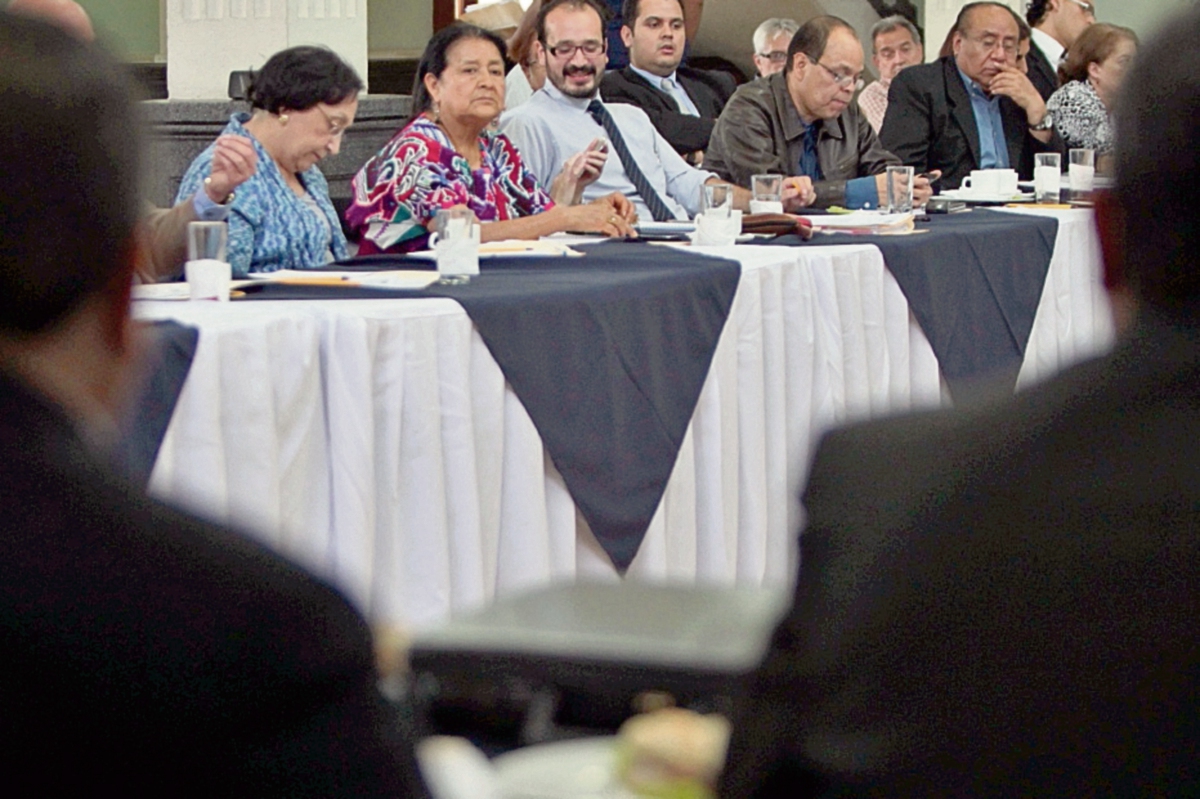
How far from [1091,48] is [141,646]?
239 inches

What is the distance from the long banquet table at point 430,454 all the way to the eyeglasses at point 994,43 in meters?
2.87

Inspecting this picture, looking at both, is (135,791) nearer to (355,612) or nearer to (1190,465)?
(355,612)

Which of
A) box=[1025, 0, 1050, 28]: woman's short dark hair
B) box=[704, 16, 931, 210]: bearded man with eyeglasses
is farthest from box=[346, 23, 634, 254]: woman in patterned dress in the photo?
box=[1025, 0, 1050, 28]: woman's short dark hair

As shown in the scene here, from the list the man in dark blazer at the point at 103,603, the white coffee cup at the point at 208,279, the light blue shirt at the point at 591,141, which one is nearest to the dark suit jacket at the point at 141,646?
the man in dark blazer at the point at 103,603

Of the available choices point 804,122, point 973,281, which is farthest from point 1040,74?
point 973,281

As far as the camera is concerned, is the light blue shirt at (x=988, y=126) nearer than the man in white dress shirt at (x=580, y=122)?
No

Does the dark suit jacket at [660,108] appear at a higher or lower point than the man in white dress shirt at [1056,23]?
lower

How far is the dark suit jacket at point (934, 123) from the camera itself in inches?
233

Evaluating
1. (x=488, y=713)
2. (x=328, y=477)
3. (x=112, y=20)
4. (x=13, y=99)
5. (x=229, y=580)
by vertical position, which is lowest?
(x=328, y=477)

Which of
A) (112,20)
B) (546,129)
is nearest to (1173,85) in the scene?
(546,129)

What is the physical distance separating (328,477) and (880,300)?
1616 mm

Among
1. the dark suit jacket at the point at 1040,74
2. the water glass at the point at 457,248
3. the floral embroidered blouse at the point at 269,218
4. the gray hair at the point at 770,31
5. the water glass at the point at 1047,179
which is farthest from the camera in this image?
the gray hair at the point at 770,31

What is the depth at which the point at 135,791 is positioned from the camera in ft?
2.01

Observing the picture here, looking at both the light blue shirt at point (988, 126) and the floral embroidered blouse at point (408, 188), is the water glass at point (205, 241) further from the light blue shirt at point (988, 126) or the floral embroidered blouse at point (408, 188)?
the light blue shirt at point (988, 126)
